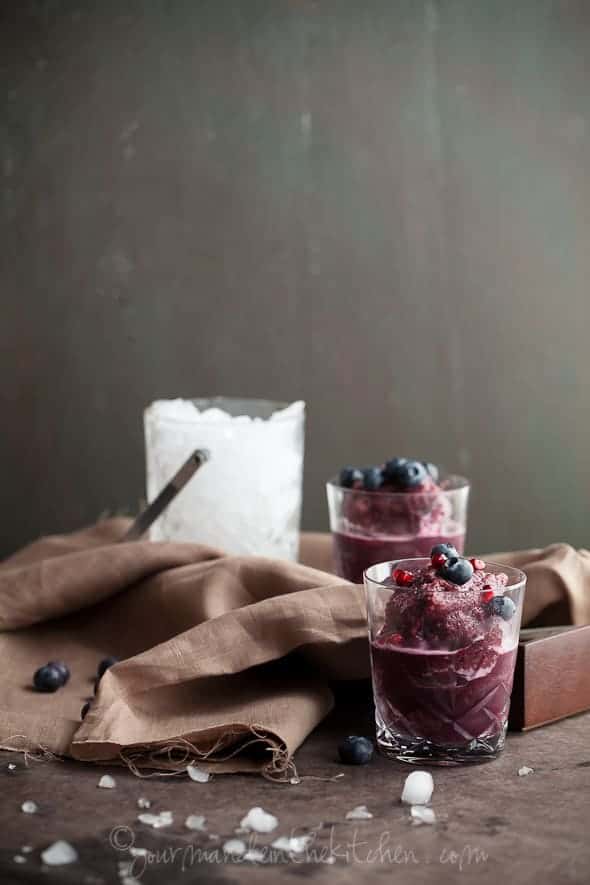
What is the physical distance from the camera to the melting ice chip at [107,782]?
1346 mm

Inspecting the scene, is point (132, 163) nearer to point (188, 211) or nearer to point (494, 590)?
point (188, 211)

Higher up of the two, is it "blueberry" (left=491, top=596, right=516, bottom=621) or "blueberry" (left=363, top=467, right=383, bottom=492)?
"blueberry" (left=363, top=467, right=383, bottom=492)

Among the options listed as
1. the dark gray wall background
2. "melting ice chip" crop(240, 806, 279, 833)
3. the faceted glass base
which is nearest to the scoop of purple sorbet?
the faceted glass base

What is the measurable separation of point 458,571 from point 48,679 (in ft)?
2.19

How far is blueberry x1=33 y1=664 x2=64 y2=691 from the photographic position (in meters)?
1.69

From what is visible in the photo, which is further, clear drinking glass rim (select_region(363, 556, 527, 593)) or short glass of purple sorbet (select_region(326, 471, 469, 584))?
short glass of purple sorbet (select_region(326, 471, 469, 584))

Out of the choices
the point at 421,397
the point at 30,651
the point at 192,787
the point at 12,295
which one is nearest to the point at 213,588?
the point at 30,651

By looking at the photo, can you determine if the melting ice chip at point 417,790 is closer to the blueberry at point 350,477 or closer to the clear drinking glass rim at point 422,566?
the clear drinking glass rim at point 422,566

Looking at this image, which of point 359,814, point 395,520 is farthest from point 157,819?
point 395,520

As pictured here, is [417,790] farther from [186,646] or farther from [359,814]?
[186,646]

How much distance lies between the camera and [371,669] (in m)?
1.54

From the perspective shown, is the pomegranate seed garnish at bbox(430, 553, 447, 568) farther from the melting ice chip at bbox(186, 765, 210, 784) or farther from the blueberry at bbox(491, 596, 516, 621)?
the melting ice chip at bbox(186, 765, 210, 784)

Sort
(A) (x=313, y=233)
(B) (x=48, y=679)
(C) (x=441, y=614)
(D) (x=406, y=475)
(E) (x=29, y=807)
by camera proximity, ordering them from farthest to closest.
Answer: (A) (x=313, y=233)
(D) (x=406, y=475)
(B) (x=48, y=679)
(C) (x=441, y=614)
(E) (x=29, y=807)

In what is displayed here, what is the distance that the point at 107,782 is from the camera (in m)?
1.36
